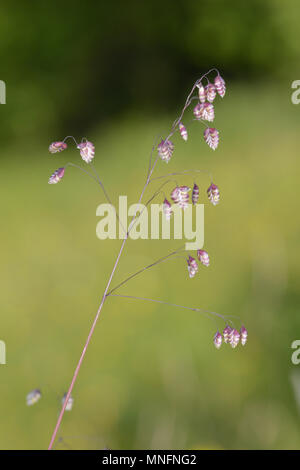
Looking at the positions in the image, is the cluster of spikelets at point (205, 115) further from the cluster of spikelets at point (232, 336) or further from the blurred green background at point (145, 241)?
the blurred green background at point (145, 241)

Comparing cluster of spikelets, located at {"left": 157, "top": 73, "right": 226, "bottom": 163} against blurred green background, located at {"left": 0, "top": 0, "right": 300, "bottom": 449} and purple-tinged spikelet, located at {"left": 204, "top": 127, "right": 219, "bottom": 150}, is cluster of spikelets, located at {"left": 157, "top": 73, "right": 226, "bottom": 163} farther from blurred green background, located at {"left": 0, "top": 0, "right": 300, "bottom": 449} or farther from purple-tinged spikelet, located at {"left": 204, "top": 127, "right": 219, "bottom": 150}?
blurred green background, located at {"left": 0, "top": 0, "right": 300, "bottom": 449}

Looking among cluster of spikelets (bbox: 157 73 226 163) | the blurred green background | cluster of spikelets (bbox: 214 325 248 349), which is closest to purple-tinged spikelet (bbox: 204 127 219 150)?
cluster of spikelets (bbox: 157 73 226 163)

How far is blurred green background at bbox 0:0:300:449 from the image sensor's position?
557mm

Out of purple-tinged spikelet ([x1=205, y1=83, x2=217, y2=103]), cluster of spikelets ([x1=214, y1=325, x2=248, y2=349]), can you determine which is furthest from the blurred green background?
purple-tinged spikelet ([x1=205, y1=83, x2=217, y2=103])

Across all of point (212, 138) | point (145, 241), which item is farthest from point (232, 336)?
point (145, 241)

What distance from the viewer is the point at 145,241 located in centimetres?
85

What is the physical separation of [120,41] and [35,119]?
0.96 feet

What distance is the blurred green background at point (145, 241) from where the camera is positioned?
56 centimetres

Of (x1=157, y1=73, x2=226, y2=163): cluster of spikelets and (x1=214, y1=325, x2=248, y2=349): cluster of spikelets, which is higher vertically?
(x1=157, y1=73, x2=226, y2=163): cluster of spikelets

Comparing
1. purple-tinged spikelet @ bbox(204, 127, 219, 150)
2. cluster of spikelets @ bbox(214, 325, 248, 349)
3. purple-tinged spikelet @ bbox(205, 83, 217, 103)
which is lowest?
cluster of spikelets @ bbox(214, 325, 248, 349)

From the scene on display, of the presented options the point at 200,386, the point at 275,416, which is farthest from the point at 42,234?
the point at 275,416

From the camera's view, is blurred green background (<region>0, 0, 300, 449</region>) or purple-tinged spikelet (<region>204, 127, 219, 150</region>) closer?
purple-tinged spikelet (<region>204, 127, 219, 150</region>)

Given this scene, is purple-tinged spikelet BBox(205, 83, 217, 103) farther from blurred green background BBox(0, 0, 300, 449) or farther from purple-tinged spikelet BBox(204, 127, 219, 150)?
blurred green background BBox(0, 0, 300, 449)

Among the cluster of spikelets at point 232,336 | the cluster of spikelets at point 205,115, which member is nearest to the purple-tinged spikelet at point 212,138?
the cluster of spikelets at point 205,115
